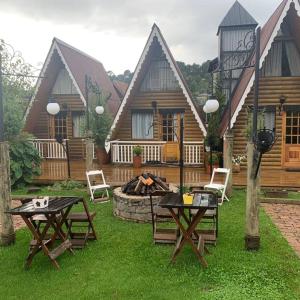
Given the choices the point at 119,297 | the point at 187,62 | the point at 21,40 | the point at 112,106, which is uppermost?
the point at 187,62

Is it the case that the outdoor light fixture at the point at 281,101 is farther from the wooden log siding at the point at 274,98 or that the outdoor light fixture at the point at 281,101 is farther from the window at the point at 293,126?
the window at the point at 293,126

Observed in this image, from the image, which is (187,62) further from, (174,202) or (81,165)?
(174,202)

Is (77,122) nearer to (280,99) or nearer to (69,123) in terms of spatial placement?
(69,123)

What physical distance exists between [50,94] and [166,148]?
6927 millimetres

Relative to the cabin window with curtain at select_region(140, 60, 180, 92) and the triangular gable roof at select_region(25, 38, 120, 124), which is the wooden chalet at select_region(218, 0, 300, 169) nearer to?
the cabin window with curtain at select_region(140, 60, 180, 92)

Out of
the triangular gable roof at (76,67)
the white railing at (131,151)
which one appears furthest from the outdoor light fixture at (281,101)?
the triangular gable roof at (76,67)

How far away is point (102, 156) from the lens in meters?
14.6

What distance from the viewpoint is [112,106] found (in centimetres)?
1884

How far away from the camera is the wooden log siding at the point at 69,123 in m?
16.4

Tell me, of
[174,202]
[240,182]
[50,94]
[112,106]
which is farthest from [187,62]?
[174,202]

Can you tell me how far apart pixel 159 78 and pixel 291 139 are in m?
6.40

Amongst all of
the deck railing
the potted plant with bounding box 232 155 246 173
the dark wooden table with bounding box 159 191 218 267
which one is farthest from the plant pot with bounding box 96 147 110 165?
the dark wooden table with bounding box 159 191 218 267

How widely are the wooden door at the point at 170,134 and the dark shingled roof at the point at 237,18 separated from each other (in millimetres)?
5828

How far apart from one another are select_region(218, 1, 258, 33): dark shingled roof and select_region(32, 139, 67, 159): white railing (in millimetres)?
10438
